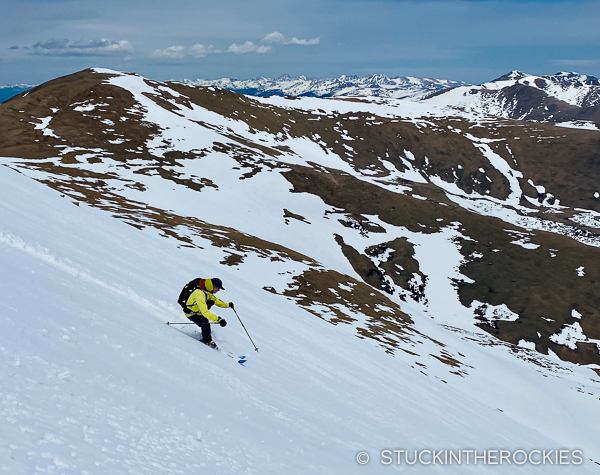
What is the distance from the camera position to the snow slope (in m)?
7.36

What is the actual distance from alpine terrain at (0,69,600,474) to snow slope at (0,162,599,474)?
72 mm

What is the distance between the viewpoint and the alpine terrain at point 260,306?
8906 millimetres

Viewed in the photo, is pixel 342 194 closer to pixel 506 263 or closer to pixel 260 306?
pixel 506 263

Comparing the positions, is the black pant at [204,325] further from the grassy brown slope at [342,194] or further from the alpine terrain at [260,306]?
the grassy brown slope at [342,194]

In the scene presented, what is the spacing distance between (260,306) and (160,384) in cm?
1706

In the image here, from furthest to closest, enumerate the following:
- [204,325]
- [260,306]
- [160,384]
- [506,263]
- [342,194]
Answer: [342,194], [506,263], [260,306], [204,325], [160,384]

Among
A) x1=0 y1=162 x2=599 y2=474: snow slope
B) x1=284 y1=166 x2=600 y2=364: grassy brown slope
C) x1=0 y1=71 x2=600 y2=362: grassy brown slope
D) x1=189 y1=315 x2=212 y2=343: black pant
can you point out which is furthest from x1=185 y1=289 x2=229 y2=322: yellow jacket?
x1=284 y1=166 x2=600 y2=364: grassy brown slope

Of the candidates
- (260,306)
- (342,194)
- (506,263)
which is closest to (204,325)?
(260,306)

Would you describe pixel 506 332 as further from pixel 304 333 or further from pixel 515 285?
pixel 304 333

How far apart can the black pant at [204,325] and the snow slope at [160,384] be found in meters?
0.61

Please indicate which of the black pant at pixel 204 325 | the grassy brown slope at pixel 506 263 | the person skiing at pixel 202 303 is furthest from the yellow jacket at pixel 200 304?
the grassy brown slope at pixel 506 263

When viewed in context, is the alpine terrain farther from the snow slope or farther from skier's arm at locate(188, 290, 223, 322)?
skier's arm at locate(188, 290, 223, 322)

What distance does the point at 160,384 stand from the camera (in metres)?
10.3

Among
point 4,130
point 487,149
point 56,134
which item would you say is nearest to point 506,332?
point 56,134
